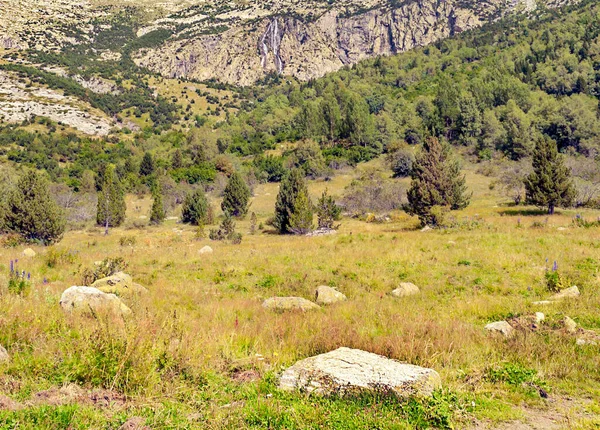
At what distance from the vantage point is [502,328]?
6793mm

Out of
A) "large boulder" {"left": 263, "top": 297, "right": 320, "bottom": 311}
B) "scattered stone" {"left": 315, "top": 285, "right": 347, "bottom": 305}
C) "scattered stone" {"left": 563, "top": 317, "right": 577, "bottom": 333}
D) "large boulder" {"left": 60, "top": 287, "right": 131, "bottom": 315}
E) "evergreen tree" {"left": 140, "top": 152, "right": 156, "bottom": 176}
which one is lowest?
"scattered stone" {"left": 315, "top": 285, "right": 347, "bottom": 305}

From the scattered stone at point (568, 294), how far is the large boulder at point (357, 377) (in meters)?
6.85

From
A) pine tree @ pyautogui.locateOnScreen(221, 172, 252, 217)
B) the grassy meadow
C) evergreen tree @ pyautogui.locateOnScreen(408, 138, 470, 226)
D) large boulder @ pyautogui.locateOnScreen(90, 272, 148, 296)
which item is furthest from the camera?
pine tree @ pyautogui.locateOnScreen(221, 172, 252, 217)

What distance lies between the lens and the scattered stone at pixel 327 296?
9.90 m

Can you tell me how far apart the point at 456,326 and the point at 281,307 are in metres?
3.94

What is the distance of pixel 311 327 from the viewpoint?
6605 mm

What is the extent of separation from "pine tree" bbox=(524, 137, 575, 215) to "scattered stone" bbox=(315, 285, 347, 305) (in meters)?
25.7

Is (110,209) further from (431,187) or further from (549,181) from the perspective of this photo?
(549,181)

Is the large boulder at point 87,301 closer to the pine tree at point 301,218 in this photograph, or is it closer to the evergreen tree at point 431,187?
the evergreen tree at point 431,187

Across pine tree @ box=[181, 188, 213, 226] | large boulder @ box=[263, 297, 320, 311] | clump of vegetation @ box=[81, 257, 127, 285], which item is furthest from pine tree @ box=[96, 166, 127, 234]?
large boulder @ box=[263, 297, 320, 311]

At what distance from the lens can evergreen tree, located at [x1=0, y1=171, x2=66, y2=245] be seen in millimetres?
22797

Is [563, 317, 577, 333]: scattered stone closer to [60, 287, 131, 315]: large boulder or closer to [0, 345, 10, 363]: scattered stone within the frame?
[60, 287, 131, 315]: large boulder

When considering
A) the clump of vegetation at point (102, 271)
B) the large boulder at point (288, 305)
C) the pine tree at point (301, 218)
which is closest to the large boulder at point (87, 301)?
the large boulder at point (288, 305)

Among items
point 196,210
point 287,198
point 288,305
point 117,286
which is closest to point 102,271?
point 117,286
